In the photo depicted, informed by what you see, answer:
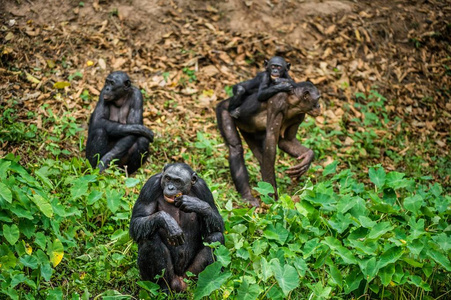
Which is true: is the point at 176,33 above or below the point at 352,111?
above

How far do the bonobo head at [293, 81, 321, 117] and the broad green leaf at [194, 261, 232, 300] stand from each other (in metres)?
3.18

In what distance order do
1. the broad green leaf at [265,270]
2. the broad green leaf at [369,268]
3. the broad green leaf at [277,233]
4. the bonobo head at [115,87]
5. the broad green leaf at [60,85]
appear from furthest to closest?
1. the broad green leaf at [60,85]
2. the bonobo head at [115,87]
3. the broad green leaf at [277,233]
4. the broad green leaf at [369,268]
5. the broad green leaf at [265,270]

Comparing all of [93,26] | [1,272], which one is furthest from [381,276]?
[93,26]

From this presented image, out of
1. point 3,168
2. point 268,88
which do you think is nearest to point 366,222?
point 268,88

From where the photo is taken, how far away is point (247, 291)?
4.87 meters

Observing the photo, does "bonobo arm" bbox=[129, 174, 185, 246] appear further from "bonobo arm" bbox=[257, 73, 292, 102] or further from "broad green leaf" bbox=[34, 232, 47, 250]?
"bonobo arm" bbox=[257, 73, 292, 102]

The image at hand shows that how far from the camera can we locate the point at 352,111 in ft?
35.3

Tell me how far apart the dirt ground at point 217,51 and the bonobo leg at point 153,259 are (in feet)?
13.7

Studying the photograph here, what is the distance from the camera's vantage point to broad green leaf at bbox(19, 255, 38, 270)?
Answer: 5.10 metres

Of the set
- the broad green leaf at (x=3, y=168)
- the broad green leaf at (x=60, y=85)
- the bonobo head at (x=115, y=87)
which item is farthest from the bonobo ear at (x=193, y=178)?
the broad green leaf at (x=60, y=85)

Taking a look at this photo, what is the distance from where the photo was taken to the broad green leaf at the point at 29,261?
16.7 ft

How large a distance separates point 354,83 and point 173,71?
3391 millimetres

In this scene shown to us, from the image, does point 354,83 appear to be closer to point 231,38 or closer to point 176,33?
point 231,38

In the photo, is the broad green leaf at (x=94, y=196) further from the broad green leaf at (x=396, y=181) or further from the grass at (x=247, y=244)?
the broad green leaf at (x=396, y=181)
